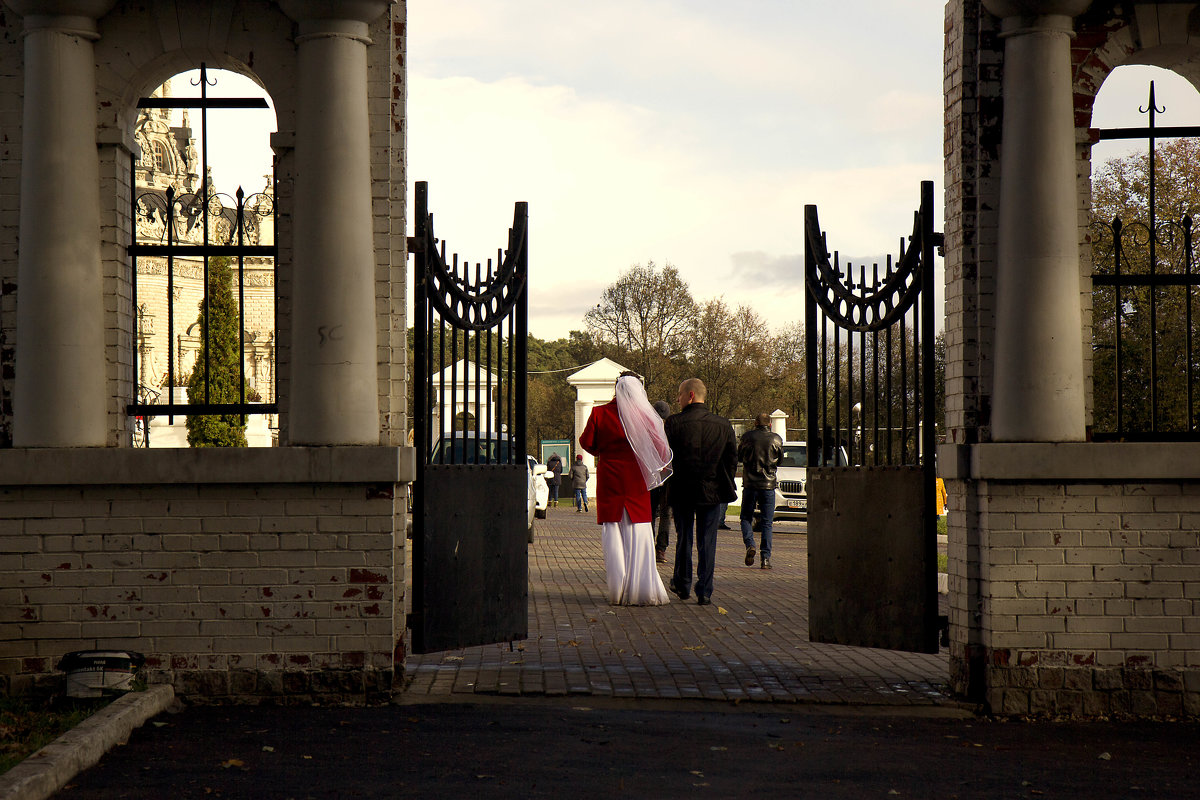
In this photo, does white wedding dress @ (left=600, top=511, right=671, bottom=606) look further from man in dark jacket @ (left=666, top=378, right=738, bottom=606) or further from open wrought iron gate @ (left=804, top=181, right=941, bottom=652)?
open wrought iron gate @ (left=804, top=181, right=941, bottom=652)

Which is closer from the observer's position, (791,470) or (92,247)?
(92,247)

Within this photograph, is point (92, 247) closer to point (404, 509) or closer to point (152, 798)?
point (404, 509)

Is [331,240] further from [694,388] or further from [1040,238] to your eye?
[694,388]

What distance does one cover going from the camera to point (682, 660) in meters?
8.28

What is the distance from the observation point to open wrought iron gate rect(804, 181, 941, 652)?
7.36 m

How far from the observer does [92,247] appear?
686cm

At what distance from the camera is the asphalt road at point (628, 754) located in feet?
16.5

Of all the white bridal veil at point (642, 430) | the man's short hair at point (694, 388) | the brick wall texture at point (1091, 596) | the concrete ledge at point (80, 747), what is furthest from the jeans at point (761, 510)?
the concrete ledge at point (80, 747)

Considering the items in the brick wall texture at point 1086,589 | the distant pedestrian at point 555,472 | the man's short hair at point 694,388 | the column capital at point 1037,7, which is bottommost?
the distant pedestrian at point 555,472

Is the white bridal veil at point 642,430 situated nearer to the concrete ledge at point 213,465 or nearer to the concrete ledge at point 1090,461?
the concrete ledge at point 213,465

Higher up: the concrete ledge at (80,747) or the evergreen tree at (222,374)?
the evergreen tree at (222,374)

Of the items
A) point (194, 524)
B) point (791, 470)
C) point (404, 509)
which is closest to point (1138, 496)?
point (404, 509)

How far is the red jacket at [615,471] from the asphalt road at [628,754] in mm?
4216

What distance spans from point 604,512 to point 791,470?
1621cm
